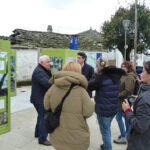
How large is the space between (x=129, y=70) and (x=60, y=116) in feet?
5.88

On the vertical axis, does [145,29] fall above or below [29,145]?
above

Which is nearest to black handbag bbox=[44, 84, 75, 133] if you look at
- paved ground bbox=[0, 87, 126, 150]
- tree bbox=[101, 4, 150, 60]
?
paved ground bbox=[0, 87, 126, 150]

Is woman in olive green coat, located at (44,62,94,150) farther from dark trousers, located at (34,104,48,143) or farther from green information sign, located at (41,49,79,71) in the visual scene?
green information sign, located at (41,49,79,71)

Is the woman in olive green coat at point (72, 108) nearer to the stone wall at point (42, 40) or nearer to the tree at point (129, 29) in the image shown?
the stone wall at point (42, 40)

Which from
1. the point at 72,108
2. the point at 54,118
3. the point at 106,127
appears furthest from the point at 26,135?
the point at 72,108

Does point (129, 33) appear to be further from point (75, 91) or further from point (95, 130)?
point (75, 91)

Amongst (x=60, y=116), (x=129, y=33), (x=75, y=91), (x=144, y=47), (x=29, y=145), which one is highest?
(x=129, y=33)

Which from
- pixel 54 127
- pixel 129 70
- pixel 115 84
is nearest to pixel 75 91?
pixel 54 127

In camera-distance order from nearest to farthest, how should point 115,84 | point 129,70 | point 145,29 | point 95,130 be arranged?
point 115,84
point 129,70
point 95,130
point 145,29

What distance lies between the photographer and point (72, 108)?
2.14 m

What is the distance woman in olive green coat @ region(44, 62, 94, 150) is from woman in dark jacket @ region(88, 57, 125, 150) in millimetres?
670

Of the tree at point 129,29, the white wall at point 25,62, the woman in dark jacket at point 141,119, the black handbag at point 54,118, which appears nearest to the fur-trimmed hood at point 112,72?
the black handbag at point 54,118

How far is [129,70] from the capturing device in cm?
346

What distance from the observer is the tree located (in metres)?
Result: 18.3
